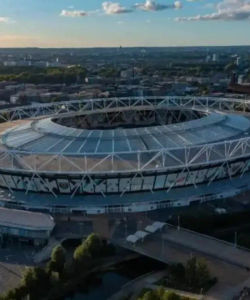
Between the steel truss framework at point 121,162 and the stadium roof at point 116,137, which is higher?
the stadium roof at point 116,137

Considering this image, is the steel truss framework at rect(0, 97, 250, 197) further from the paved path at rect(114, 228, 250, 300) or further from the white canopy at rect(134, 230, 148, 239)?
the paved path at rect(114, 228, 250, 300)

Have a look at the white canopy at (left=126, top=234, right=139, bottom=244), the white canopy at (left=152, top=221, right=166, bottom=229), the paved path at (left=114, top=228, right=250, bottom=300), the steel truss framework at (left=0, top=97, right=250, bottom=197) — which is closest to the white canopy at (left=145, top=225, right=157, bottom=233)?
the white canopy at (left=152, top=221, right=166, bottom=229)

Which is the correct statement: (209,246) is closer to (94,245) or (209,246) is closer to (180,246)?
(180,246)

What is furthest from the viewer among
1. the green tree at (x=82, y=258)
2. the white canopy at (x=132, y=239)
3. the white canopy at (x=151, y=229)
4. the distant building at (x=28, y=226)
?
the distant building at (x=28, y=226)

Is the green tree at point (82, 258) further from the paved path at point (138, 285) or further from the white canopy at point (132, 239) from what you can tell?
the white canopy at point (132, 239)

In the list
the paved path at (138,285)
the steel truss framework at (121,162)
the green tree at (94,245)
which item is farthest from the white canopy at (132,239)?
the steel truss framework at (121,162)

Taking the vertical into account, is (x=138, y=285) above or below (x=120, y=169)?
below

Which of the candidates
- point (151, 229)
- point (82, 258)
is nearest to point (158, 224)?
point (151, 229)

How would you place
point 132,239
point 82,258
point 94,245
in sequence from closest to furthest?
point 82,258, point 94,245, point 132,239

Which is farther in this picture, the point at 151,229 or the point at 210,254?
the point at 151,229

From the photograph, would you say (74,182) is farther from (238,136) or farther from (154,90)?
(154,90)

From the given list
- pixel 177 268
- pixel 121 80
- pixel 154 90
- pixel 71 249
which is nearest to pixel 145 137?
pixel 71 249
